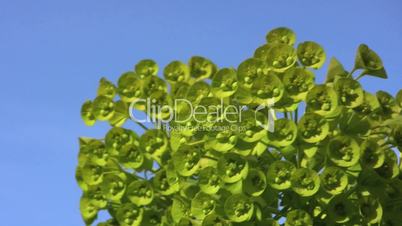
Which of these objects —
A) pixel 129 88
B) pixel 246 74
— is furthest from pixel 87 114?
pixel 246 74

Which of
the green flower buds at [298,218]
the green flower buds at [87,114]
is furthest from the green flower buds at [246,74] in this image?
the green flower buds at [87,114]

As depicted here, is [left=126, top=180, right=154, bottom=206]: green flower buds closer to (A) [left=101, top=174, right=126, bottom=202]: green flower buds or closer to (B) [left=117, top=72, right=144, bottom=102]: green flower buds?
(A) [left=101, top=174, right=126, bottom=202]: green flower buds

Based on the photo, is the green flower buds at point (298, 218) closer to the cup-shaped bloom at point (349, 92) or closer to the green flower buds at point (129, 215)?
the cup-shaped bloom at point (349, 92)

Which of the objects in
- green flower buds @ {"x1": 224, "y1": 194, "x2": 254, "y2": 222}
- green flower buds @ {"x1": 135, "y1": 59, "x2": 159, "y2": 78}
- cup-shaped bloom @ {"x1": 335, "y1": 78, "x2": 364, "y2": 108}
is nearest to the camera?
green flower buds @ {"x1": 224, "y1": 194, "x2": 254, "y2": 222}

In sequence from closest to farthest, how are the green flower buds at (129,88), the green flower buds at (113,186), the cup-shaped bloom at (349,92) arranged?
the cup-shaped bloom at (349,92), the green flower buds at (113,186), the green flower buds at (129,88)

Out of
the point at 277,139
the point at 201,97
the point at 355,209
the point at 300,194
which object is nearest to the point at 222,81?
the point at 201,97

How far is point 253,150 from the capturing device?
160 inches

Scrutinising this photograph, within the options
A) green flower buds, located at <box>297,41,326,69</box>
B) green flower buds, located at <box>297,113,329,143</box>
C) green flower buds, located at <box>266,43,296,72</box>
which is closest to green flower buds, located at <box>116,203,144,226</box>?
green flower buds, located at <box>297,113,329,143</box>

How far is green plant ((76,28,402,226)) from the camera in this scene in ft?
13.1

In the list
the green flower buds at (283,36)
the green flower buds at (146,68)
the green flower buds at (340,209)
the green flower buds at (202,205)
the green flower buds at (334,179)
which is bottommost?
the green flower buds at (340,209)

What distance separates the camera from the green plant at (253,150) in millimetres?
4008

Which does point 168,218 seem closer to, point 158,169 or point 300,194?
point 158,169

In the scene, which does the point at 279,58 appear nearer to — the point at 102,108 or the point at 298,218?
the point at 298,218

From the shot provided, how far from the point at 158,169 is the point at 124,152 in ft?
0.83
